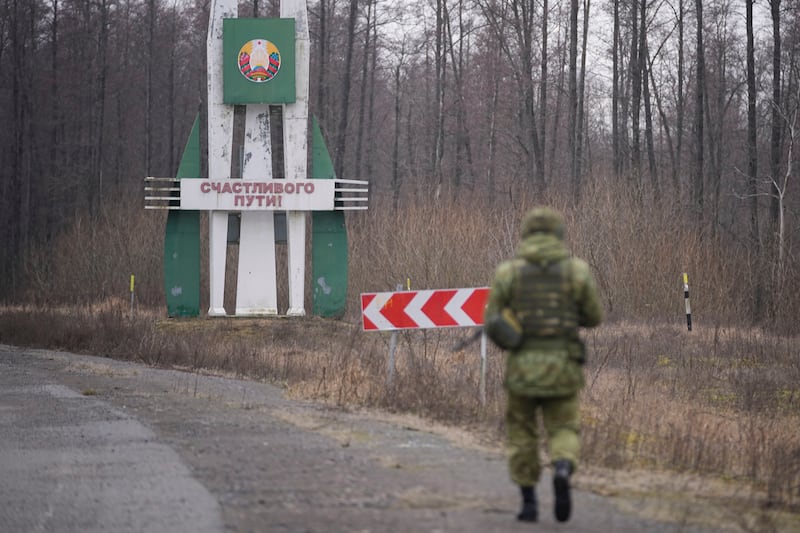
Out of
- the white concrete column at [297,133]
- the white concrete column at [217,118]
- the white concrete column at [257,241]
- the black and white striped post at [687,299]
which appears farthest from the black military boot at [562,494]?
the white concrete column at [217,118]

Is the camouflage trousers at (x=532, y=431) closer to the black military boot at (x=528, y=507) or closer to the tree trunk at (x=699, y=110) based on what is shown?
the black military boot at (x=528, y=507)

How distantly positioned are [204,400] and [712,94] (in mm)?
48124

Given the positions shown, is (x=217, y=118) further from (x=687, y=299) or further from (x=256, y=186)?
(x=687, y=299)

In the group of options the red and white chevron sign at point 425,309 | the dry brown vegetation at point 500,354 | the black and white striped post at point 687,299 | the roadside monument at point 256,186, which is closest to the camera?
the dry brown vegetation at point 500,354

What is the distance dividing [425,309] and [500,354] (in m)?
5.96

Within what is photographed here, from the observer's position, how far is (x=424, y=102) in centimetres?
6588

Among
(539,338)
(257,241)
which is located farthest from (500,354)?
(539,338)

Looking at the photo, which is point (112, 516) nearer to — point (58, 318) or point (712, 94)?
point (58, 318)

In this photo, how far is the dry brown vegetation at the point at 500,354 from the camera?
12578 millimetres

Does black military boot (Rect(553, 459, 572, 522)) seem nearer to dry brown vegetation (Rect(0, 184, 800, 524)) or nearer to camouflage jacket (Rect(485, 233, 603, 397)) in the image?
camouflage jacket (Rect(485, 233, 603, 397))

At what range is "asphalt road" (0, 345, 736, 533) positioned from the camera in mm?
8195

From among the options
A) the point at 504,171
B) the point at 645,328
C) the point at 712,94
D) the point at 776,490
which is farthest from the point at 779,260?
the point at 712,94

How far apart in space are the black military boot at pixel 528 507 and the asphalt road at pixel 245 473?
10 centimetres

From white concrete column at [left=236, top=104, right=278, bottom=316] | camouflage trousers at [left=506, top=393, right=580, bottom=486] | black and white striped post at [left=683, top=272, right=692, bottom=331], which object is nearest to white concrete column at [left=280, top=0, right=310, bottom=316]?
white concrete column at [left=236, top=104, right=278, bottom=316]
